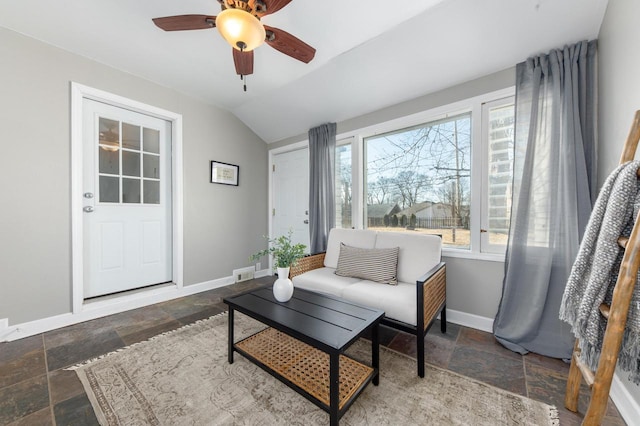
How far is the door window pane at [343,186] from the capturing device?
319 cm

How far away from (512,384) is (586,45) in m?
2.33

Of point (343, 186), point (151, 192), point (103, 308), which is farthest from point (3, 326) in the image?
point (343, 186)

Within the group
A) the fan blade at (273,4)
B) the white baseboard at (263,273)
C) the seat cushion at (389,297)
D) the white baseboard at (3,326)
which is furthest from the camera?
the white baseboard at (263,273)

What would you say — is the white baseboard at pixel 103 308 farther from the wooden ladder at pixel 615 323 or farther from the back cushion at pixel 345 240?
the wooden ladder at pixel 615 323

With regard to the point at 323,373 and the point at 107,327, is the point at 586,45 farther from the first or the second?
the point at 107,327

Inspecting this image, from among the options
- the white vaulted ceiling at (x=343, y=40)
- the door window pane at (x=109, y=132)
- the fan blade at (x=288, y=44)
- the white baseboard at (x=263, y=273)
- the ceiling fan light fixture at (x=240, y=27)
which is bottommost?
the white baseboard at (x=263, y=273)

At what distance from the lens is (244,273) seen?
12.0 ft

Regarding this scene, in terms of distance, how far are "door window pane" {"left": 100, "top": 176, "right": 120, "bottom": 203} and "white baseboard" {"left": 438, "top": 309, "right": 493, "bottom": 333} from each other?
11.9 feet

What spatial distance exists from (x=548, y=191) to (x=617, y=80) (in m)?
0.73

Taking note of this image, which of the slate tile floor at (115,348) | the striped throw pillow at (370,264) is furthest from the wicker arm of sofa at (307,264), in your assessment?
the slate tile floor at (115,348)

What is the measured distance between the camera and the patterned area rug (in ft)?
4.00

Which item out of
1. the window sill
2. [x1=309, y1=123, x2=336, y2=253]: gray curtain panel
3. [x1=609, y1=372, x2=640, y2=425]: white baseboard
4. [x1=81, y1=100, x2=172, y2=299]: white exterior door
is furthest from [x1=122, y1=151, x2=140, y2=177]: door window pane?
[x1=609, y1=372, x2=640, y2=425]: white baseboard

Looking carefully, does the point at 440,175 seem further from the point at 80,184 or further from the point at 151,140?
the point at 80,184

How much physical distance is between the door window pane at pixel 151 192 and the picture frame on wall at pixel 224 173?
25.6 inches
